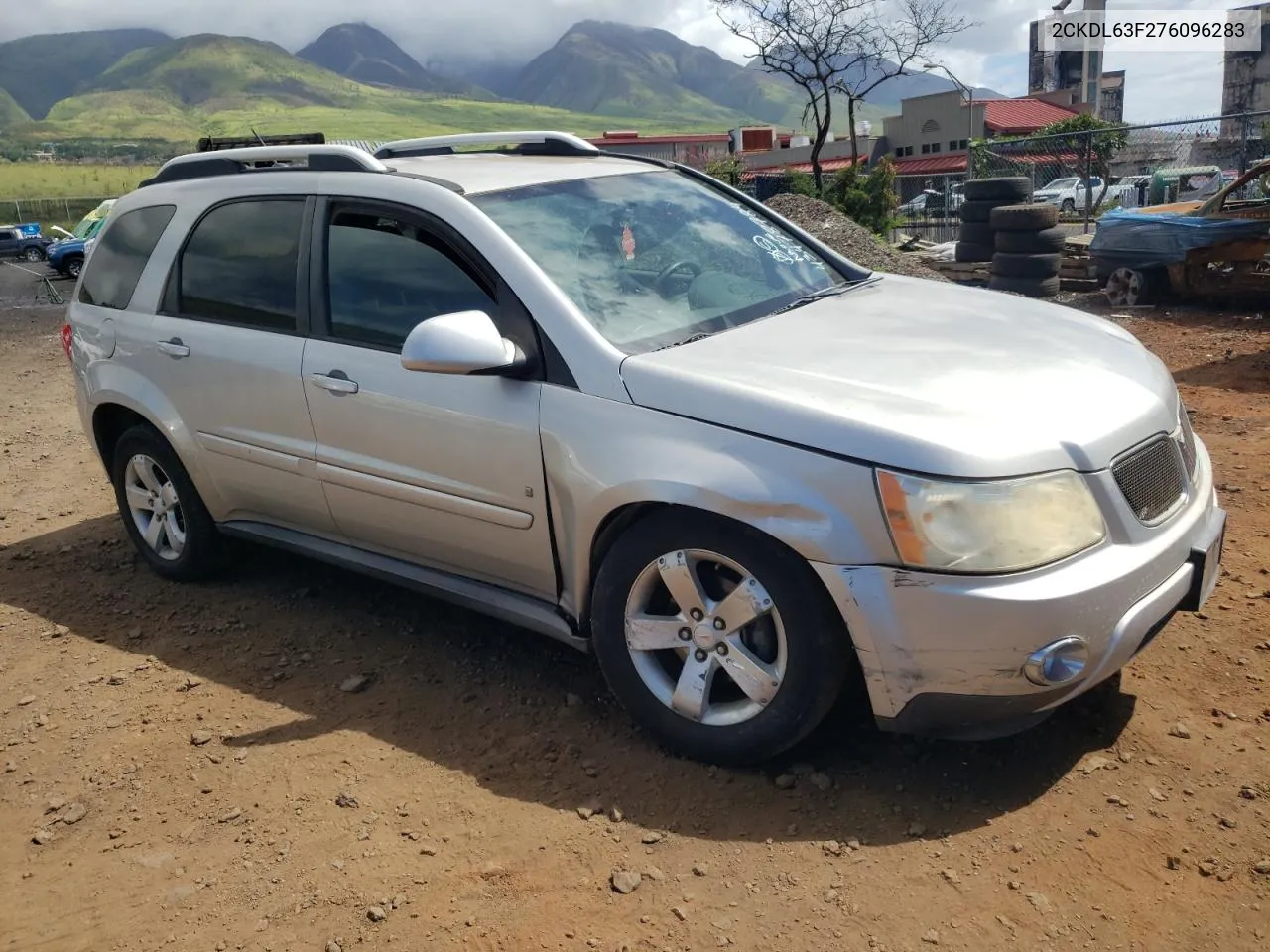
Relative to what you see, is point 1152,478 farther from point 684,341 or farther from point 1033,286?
point 1033,286

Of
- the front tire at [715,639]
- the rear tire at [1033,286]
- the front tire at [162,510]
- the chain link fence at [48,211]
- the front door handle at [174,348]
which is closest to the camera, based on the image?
the front tire at [715,639]

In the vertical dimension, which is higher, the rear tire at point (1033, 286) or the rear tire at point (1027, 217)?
the rear tire at point (1027, 217)

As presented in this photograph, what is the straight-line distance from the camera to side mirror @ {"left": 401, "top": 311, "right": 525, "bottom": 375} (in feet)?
10.4

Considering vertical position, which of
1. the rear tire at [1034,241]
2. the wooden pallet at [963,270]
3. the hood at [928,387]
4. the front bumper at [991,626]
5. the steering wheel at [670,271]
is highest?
the steering wheel at [670,271]

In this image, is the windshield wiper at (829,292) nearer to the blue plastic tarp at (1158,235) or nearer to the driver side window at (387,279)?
the driver side window at (387,279)

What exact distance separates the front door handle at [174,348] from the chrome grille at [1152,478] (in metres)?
3.47

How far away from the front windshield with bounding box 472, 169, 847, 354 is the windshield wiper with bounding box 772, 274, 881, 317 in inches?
1.1

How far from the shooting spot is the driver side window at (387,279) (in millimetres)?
A: 3574

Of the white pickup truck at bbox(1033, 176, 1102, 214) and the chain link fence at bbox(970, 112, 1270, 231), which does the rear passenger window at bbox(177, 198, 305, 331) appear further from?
the white pickup truck at bbox(1033, 176, 1102, 214)

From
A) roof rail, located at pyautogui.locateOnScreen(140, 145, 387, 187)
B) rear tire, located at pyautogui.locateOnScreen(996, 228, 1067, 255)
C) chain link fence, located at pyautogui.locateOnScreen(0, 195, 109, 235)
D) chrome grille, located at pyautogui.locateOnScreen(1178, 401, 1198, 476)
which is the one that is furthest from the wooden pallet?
chain link fence, located at pyautogui.locateOnScreen(0, 195, 109, 235)

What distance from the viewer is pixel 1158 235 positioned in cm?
1123

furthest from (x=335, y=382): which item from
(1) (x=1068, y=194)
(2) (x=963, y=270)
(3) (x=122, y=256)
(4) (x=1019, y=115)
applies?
(4) (x=1019, y=115)

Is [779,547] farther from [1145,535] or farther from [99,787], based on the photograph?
[99,787]

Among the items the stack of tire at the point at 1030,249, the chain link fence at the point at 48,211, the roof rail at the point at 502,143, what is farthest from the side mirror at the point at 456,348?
the chain link fence at the point at 48,211
